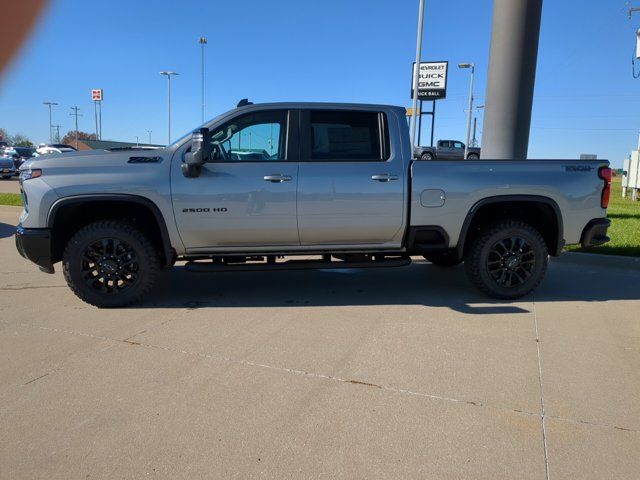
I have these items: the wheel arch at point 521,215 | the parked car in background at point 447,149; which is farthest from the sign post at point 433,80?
the wheel arch at point 521,215

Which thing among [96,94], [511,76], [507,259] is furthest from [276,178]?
[96,94]

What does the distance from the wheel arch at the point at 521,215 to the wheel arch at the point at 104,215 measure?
3.12m

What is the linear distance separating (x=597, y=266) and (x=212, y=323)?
582cm

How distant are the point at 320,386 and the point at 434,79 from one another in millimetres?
38817

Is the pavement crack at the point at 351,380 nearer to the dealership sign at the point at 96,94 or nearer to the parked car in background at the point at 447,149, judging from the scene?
the parked car in background at the point at 447,149

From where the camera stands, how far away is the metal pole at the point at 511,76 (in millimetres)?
8648

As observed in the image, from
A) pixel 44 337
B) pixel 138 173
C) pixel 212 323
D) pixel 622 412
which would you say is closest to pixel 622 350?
pixel 622 412

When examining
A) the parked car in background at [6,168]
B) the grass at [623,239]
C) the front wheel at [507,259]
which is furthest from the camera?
the parked car in background at [6,168]

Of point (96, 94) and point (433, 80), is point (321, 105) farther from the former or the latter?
point (96, 94)

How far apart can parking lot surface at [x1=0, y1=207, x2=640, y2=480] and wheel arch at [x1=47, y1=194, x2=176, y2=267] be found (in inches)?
25.7

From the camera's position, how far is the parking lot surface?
2.51 metres

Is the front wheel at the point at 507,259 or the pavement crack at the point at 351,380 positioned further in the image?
the front wheel at the point at 507,259

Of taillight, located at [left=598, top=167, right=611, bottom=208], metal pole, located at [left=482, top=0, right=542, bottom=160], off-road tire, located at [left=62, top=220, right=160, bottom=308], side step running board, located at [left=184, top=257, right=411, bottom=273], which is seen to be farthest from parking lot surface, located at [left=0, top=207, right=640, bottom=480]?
metal pole, located at [left=482, top=0, right=542, bottom=160]

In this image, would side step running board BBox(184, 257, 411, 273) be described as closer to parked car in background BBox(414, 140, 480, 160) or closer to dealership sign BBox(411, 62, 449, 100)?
parked car in background BBox(414, 140, 480, 160)
